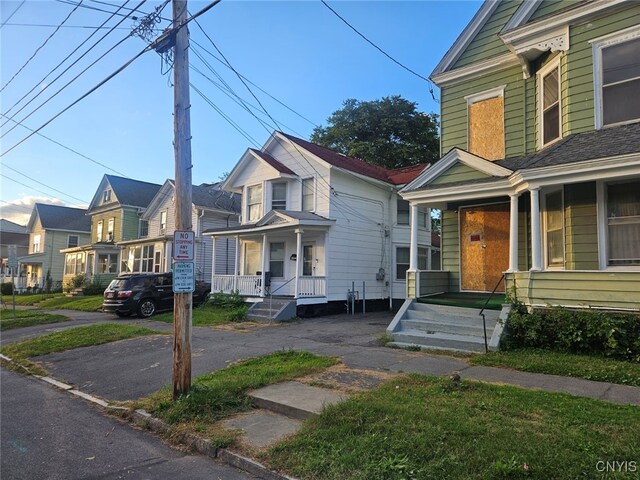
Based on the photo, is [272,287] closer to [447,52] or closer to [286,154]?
[286,154]

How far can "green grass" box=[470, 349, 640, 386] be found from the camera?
6.28m

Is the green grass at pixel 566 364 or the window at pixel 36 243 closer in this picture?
the green grass at pixel 566 364

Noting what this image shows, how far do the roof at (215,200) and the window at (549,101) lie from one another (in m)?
18.1

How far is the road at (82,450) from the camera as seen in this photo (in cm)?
413

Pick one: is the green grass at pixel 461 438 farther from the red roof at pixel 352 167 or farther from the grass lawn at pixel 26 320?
the grass lawn at pixel 26 320

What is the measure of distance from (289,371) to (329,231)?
1062cm

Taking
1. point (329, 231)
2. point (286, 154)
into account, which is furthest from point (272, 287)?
point (286, 154)

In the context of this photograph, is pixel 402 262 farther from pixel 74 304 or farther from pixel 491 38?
pixel 74 304

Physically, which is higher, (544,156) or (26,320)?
(544,156)

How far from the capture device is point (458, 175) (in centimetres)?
1085

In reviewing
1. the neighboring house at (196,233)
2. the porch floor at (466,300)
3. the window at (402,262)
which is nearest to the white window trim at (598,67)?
the porch floor at (466,300)

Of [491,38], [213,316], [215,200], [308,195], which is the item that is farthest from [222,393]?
[215,200]

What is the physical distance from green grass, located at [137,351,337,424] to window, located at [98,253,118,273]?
94.0 ft

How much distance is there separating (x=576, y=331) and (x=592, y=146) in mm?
3614
